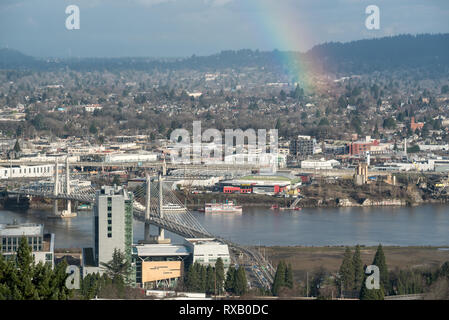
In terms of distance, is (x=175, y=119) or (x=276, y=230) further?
(x=175, y=119)

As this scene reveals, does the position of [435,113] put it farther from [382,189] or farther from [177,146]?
[382,189]

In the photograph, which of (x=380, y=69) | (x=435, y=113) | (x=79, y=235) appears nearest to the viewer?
(x=79, y=235)

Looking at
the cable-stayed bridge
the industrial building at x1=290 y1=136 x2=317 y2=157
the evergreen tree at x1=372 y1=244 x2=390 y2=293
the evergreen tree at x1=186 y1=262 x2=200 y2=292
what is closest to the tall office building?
the evergreen tree at x1=186 y1=262 x2=200 y2=292

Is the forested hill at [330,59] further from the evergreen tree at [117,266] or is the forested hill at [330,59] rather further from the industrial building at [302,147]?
the evergreen tree at [117,266]

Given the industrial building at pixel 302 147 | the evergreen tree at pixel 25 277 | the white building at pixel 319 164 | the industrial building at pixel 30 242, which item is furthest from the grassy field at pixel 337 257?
the industrial building at pixel 302 147

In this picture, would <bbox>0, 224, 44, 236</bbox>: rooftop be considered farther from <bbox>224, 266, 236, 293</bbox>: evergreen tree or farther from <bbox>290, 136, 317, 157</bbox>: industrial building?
<bbox>290, 136, 317, 157</bbox>: industrial building

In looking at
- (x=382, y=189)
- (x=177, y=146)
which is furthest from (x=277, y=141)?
(x=382, y=189)

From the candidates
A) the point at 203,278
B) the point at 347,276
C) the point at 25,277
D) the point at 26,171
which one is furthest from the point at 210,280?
the point at 26,171
